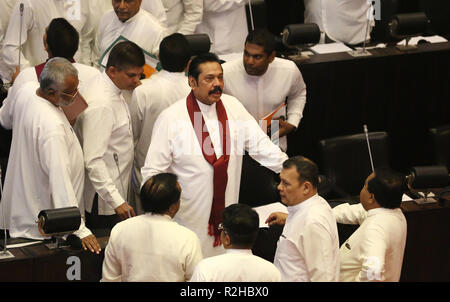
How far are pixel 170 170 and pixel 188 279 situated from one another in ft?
2.78

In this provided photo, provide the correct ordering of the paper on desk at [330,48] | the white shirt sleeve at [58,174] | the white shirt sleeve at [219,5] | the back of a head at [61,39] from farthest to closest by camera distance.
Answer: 1. the white shirt sleeve at [219,5]
2. the paper on desk at [330,48]
3. the back of a head at [61,39]
4. the white shirt sleeve at [58,174]

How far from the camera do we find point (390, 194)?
5.05 meters

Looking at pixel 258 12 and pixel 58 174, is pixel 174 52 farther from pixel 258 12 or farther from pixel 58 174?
pixel 258 12

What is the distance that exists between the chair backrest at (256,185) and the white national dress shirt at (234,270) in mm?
1849

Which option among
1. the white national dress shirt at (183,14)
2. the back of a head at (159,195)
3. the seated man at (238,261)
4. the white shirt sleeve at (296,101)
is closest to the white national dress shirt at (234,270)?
the seated man at (238,261)

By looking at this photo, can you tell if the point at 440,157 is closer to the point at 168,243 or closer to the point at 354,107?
the point at 354,107

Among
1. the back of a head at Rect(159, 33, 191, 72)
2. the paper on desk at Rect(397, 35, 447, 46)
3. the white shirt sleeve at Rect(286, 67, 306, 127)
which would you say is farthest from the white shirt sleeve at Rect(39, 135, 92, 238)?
the paper on desk at Rect(397, 35, 447, 46)

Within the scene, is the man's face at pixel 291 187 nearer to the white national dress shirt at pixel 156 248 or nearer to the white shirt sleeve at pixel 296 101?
the white national dress shirt at pixel 156 248

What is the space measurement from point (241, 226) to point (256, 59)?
6.36ft

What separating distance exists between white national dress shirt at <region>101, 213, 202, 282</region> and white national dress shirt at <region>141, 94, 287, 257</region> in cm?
66

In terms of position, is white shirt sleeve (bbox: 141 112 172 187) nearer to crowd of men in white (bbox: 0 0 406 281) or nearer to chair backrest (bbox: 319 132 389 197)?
crowd of men in white (bbox: 0 0 406 281)

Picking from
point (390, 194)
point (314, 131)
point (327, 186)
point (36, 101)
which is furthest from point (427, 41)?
point (36, 101)

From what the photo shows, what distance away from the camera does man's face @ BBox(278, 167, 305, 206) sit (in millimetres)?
4855

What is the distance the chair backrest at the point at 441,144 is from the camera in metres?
6.66
